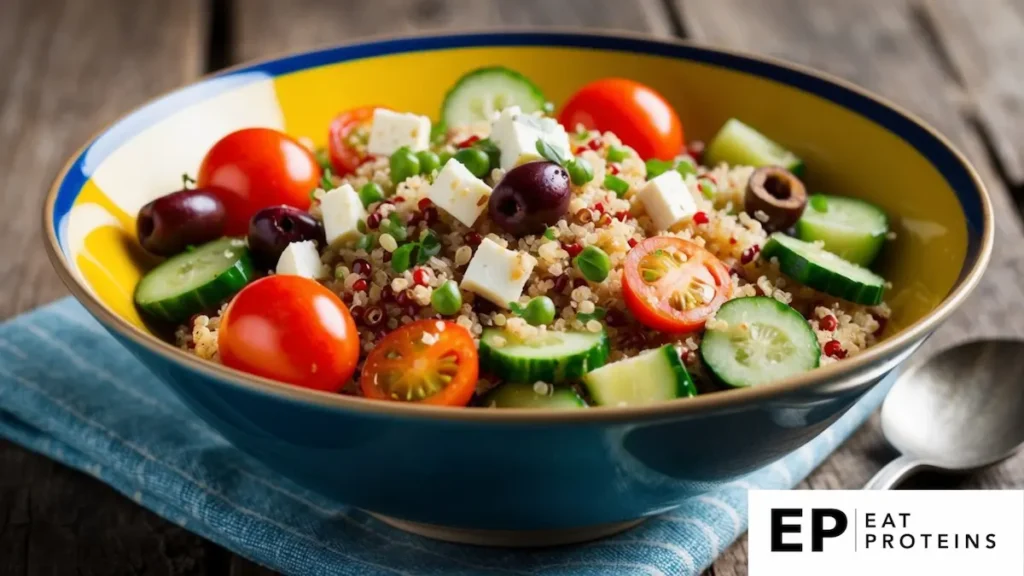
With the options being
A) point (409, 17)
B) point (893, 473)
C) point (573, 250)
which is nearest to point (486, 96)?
point (573, 250)

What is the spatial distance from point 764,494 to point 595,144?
852mm

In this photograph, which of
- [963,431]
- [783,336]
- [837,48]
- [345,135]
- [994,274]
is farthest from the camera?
[837,48]

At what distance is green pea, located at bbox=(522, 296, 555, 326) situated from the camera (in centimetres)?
204

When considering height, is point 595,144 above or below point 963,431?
above

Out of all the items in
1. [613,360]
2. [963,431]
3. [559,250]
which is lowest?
[963,431]

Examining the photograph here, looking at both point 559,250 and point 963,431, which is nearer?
point 559,250

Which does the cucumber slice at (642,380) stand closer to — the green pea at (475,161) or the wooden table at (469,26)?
the green pea at (475,161)

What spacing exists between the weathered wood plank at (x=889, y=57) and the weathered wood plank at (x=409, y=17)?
0.24 m

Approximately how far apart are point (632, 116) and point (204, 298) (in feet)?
3.70

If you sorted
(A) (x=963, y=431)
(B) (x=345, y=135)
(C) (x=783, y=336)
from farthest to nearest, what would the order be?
(B) (x=345, y=135), (A) (x=963, y=431), (C) (x=783, y=336)

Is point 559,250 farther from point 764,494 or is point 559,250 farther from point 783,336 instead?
point 764,494

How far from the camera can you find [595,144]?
2561 millimetres

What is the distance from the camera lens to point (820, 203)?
2.61 metres

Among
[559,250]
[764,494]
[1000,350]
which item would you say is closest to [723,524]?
[764,494]
